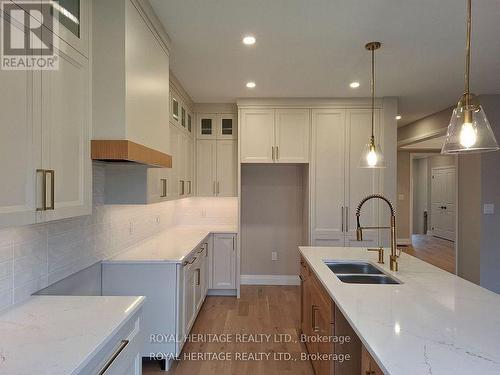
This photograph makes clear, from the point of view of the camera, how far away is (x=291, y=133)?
13.0 feet

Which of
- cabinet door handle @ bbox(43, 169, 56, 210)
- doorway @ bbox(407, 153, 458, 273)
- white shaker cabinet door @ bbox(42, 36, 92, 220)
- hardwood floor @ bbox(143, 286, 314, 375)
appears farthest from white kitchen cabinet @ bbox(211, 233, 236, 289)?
doorway @ bbox(407, 153, 458, 273)

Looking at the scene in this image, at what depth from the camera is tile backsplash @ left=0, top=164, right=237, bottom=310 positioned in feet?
4.79

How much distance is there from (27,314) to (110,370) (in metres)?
0.52

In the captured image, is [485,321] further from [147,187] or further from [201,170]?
[201,170]

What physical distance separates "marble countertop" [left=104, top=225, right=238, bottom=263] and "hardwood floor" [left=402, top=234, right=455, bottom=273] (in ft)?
14.7

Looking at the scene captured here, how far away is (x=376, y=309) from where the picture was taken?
1.44 metres

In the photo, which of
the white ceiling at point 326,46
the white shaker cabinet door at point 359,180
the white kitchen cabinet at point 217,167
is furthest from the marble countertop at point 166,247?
the white ceiling at point 326,46

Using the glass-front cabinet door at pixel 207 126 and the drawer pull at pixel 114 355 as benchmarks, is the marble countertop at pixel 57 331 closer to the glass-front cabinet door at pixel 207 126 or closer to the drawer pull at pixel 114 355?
the drawer pull at pixel 114 355

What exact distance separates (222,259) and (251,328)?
106 centimetres

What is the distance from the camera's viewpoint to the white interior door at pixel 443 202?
314 inches

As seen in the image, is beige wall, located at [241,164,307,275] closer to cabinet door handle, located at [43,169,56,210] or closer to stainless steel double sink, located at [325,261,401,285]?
stainless steel double sink, located at [325,261,401,285]

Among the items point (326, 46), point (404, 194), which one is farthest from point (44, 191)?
point (404, 194)

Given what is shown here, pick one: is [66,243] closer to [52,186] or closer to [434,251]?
[52,186]

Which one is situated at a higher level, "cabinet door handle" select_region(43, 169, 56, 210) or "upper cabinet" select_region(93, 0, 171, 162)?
"upper cabinet" select_region(93, 0, 171, 162)
